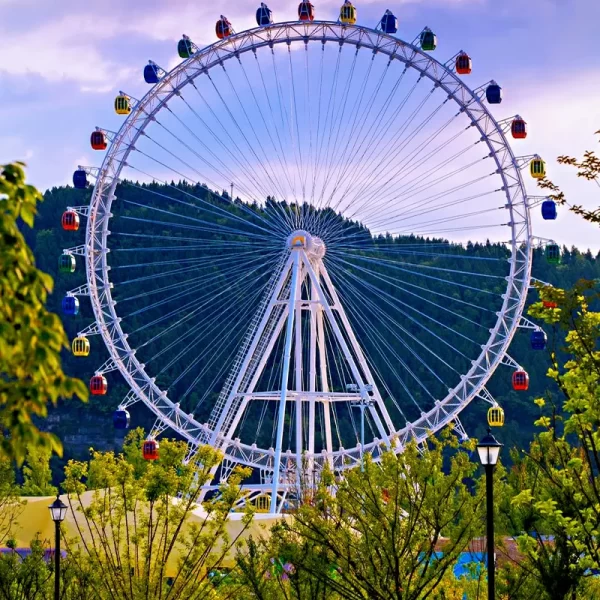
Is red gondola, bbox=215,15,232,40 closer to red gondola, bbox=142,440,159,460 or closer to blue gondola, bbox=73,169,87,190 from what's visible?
blue gondola, bbox=73,169,87,190

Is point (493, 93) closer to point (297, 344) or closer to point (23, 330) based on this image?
point (297, 344)

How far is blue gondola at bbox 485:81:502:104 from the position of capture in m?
42.6

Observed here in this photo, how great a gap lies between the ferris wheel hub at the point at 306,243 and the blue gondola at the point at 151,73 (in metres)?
6.64

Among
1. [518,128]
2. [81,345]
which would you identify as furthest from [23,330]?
[518,128]

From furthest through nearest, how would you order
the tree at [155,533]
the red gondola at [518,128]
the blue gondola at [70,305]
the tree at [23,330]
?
the blue gondola at [70,305] → the red gondola at [518,128] → the tree at [155,533] → the tree at [23,330]

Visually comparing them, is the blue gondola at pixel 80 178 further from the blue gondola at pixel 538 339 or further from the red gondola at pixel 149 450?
the blue gondola at pixel 538 339

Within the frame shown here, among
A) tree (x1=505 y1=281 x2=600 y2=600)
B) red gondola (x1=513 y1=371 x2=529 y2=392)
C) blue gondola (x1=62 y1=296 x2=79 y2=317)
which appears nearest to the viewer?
tree (x1=505 y1=281 x2=600 y2=600)

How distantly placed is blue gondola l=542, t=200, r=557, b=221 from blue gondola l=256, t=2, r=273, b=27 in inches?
409

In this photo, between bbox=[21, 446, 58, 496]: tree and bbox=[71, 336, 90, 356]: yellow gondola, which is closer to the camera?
bbox=[71, 336, 90, 356]: yellow gondola

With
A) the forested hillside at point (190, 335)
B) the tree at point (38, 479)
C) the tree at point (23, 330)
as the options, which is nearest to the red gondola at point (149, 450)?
the tree at point (38, 479)

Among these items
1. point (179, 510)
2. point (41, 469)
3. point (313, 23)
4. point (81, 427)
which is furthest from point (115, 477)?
point (81, 427)

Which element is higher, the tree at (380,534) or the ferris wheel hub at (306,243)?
the ferris wheel hub at (306,243)

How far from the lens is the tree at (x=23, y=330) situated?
348 inches

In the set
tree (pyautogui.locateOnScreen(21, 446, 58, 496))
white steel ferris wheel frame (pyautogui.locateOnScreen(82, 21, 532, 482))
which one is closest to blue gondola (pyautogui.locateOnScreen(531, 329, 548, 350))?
white steel ferris wheel frame (pyautogui.locateOnScreen(82, 21, 532, 482))
